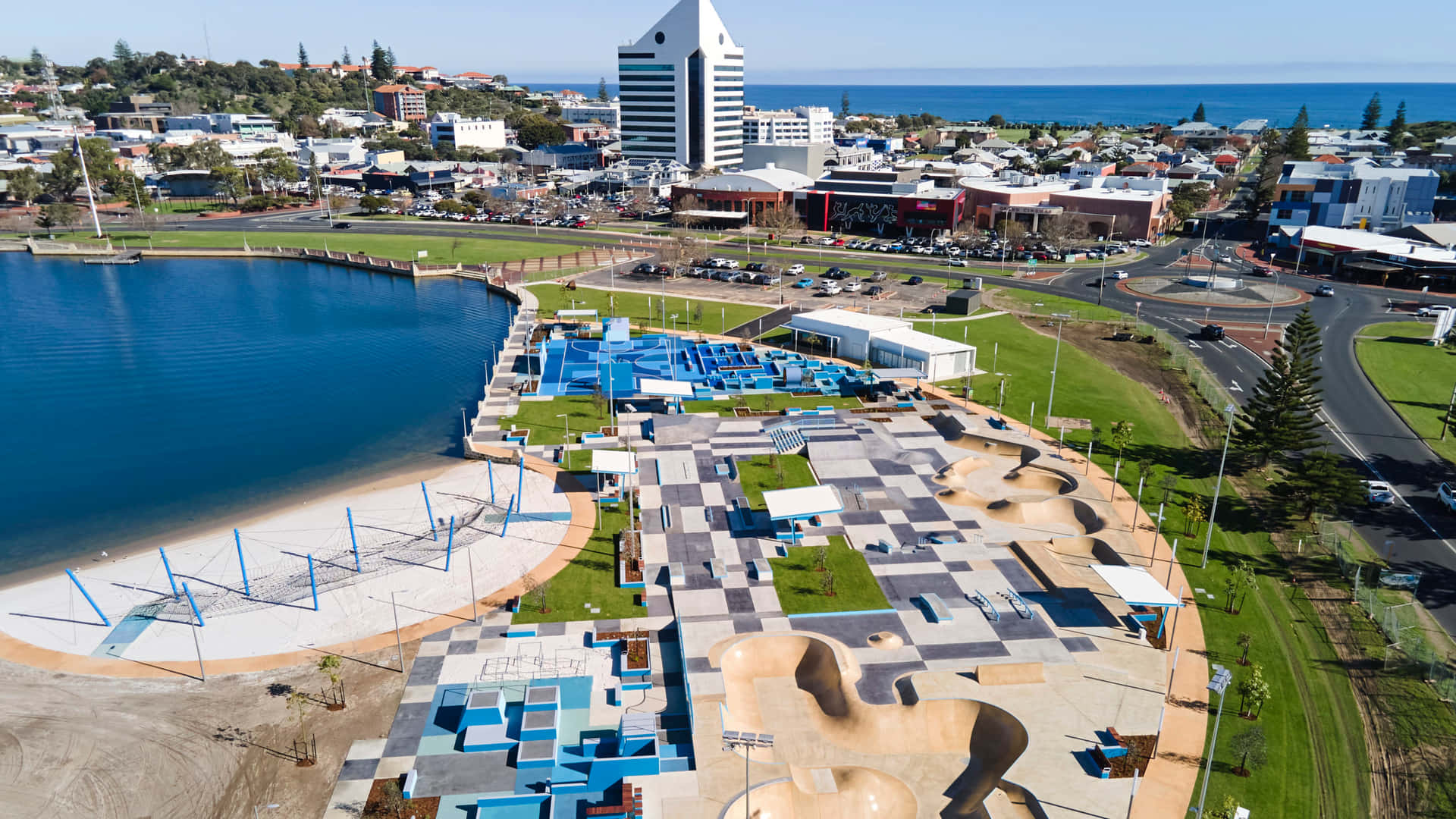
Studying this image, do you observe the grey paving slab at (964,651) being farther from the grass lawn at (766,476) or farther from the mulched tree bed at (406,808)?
the mulched tree bed at (406,808)

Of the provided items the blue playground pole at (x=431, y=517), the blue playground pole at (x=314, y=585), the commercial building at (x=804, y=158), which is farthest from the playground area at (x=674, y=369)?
the commercial building at (x=804, y=158)

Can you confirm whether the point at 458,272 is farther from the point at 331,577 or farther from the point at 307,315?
the point at 331,577

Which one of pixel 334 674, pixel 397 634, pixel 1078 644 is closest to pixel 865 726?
pixel 1078 644

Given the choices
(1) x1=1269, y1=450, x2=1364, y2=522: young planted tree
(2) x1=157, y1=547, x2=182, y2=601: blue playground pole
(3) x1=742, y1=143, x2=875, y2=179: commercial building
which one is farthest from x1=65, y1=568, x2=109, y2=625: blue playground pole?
(3) x1=742, y1=143, x2=875, y2=179: commercial building

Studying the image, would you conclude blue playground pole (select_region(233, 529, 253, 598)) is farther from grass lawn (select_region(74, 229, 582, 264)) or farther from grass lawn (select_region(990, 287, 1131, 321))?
grass lawn (select_region(74, 229, 582, 264))

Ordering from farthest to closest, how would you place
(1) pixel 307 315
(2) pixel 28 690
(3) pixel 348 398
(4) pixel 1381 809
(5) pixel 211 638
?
(1) pixel 307 315 < (3) pixel 348 398 < (5) pixel 211 638 < (2) pixel 28 690 < (4) pixel 1381 809

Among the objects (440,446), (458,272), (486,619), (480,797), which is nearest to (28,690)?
(486,619)

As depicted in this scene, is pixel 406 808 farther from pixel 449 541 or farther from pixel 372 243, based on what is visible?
pixel 372 243
